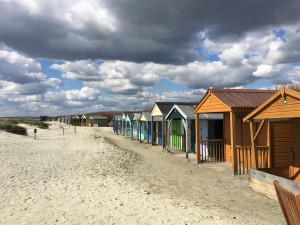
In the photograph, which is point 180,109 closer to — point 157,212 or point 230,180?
point 230,180

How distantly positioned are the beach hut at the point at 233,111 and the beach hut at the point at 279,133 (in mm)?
674

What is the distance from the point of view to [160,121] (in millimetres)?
26172

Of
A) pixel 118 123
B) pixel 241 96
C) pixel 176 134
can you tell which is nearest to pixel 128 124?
pixel 118 123

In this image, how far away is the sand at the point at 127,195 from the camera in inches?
284

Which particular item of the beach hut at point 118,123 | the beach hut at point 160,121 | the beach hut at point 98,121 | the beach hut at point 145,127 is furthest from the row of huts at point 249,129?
the beach hut at point 98,121

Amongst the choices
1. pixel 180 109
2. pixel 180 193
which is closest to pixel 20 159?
pixel 180 109

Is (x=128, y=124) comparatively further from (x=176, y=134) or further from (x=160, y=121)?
(x=176, y=134)

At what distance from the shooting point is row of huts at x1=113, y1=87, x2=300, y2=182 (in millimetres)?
9508

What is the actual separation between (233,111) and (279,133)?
2.12 metres

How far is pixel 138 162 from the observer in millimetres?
16797

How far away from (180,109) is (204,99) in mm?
4398

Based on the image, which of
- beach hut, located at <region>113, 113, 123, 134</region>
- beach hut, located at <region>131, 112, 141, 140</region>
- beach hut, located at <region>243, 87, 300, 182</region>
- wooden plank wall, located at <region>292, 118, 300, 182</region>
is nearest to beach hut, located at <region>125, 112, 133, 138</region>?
beach hut, located at <region>131, 112, 141, 140</region>

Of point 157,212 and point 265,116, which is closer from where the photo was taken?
point 157,212

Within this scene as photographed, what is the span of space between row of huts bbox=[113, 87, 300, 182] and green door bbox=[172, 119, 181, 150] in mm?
71
